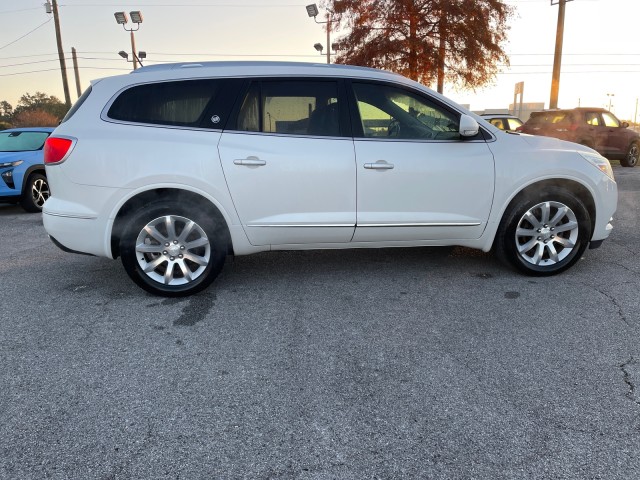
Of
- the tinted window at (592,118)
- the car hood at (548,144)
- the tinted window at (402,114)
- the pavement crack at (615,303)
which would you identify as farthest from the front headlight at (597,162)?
the tinted window at (592,118)

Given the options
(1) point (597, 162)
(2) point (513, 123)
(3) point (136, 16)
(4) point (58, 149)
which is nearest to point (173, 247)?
(4) point (58, 149)

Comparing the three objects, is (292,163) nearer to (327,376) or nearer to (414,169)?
(414,169)

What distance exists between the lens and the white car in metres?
3.76

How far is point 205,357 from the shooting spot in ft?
9.77

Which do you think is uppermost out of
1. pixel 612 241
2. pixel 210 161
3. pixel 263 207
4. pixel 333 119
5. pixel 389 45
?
pixel 389 45

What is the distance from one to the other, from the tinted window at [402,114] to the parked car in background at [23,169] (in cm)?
649

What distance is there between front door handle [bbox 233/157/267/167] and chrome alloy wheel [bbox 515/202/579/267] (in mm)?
2299

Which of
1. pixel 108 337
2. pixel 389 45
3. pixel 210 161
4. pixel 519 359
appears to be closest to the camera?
pixel 519 359

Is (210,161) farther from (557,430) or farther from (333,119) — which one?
(557,430)

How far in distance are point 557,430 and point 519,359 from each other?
69cm

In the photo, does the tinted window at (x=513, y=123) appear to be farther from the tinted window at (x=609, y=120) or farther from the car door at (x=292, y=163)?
the car door at (x=292, y=163)

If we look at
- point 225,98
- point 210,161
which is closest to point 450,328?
point 210,161

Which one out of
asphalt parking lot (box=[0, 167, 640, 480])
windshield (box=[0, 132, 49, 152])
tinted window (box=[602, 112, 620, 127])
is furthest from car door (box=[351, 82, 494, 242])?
tinted window (box=[602, 112, 620, 127])

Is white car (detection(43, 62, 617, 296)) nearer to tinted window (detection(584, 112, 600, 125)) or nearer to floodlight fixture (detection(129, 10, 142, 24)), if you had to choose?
tinted window (detection(584, 112, 600, 125))
